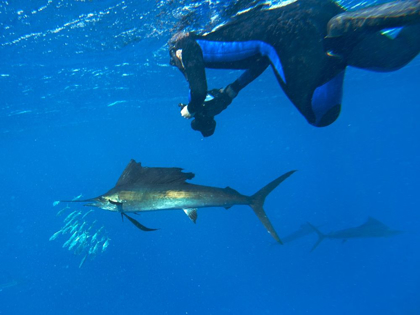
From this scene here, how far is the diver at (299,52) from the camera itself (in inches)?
130

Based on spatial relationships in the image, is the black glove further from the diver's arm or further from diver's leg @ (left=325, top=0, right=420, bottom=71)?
diver's leg @ (left=325, top=0, right=420, bottom=71)

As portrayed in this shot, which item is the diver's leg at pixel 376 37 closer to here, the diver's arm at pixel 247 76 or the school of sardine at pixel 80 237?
the diver's arm at pixel 247 76

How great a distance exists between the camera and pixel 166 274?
25688 mm

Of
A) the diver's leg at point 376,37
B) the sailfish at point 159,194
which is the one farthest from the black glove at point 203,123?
the diver's leg at point 376,37

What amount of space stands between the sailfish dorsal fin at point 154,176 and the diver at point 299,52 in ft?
2.78

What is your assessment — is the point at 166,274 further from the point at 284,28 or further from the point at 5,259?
the point at 284,28

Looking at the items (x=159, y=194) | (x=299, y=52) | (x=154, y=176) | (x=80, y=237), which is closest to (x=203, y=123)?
(x=154, y=176)

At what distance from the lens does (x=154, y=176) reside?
3.26m

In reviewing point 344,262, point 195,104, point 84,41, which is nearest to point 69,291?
point 84,41

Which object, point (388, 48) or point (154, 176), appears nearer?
point (154, 176)

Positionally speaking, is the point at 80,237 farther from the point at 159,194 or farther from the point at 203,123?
the point at 203,123

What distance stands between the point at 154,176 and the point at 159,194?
0.84 feet

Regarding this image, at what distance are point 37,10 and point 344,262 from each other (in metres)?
29.8

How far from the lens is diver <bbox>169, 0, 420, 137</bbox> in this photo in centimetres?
331
